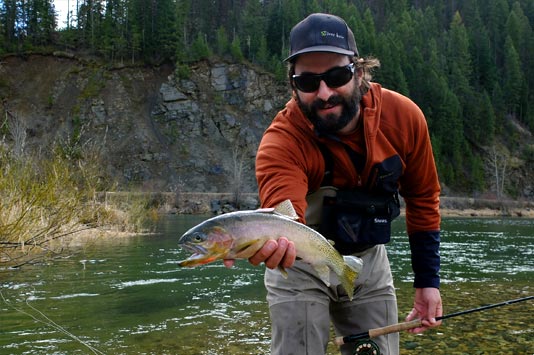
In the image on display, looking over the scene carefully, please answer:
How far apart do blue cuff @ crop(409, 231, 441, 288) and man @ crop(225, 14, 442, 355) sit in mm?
19

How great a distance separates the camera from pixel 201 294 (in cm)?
1125

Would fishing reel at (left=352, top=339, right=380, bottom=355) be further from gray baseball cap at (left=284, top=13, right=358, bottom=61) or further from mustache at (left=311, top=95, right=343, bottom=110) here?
gray baseball cap at (left=284, top=13, right=358, bottom=61)

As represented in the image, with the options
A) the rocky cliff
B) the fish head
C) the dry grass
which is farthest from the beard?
the rocky cliff

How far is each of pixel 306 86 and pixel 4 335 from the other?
620 centimetres

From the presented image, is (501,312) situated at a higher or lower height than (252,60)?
lower

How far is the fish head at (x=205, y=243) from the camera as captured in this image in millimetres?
2615

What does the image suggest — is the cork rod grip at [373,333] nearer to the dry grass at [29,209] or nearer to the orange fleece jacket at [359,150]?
the orange fleece jacket at [359,150]

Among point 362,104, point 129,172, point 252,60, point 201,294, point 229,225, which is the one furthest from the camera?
point 252,60

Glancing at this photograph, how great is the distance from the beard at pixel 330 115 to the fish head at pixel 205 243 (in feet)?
3.96

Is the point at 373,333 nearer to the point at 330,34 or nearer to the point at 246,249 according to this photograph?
the point at 246,249

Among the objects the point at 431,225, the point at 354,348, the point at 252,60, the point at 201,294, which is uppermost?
the point at 252,60

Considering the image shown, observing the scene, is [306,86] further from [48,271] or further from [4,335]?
[48,271]

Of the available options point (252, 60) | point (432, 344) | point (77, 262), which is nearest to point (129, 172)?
point (252, 60)

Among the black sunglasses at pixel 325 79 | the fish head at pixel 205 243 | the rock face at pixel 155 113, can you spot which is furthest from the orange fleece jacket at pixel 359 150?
the rock face at pixel 155 113
